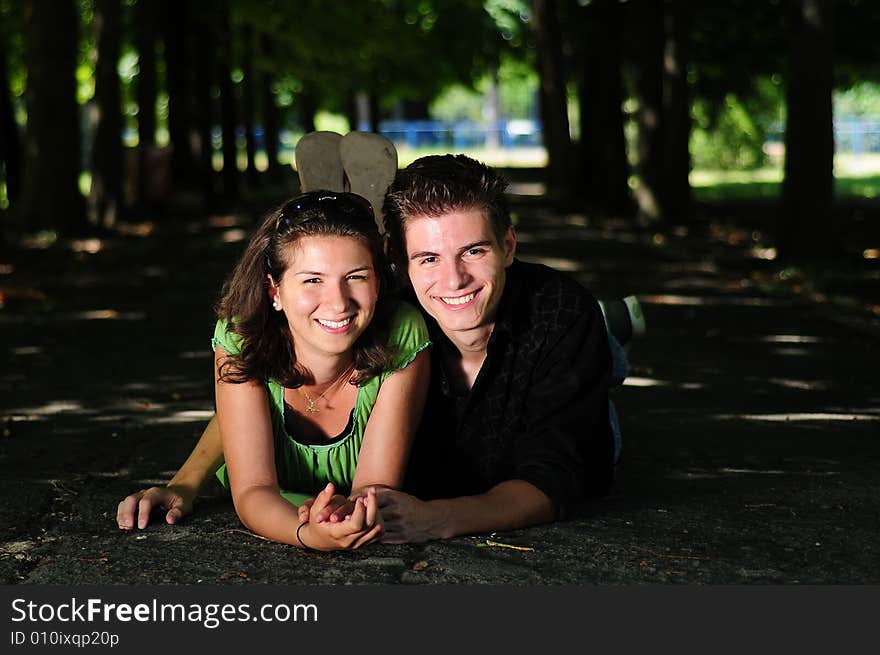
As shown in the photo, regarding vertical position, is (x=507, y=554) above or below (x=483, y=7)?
below

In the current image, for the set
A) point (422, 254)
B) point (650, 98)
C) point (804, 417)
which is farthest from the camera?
point (650, 98)

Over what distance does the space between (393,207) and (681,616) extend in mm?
1870

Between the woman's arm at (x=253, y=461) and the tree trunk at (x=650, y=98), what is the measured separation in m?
17.8

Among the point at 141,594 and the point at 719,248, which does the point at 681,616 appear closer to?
the point at 141,594

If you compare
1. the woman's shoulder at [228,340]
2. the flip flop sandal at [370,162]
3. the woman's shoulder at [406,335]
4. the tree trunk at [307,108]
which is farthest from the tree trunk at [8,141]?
the woman's shoulder at [406,335]

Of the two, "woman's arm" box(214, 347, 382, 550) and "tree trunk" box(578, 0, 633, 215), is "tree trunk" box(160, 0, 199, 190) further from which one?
"woman's arm" box(214, 347, 382, 550)

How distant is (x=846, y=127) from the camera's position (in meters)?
73.5

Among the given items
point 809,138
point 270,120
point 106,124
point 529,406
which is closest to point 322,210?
point 529,406

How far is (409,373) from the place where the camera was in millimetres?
5301

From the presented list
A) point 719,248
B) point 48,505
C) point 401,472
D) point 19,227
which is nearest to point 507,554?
point 401,472

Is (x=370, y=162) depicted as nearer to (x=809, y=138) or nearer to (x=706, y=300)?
(x=706, y=300)

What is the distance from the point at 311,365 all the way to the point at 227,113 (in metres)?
25.0

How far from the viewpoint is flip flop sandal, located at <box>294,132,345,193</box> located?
20.6ft

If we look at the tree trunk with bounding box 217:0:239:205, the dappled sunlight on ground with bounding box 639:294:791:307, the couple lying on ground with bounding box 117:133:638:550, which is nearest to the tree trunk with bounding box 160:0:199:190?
the tree trunk with bounding box 217:0:239:205
